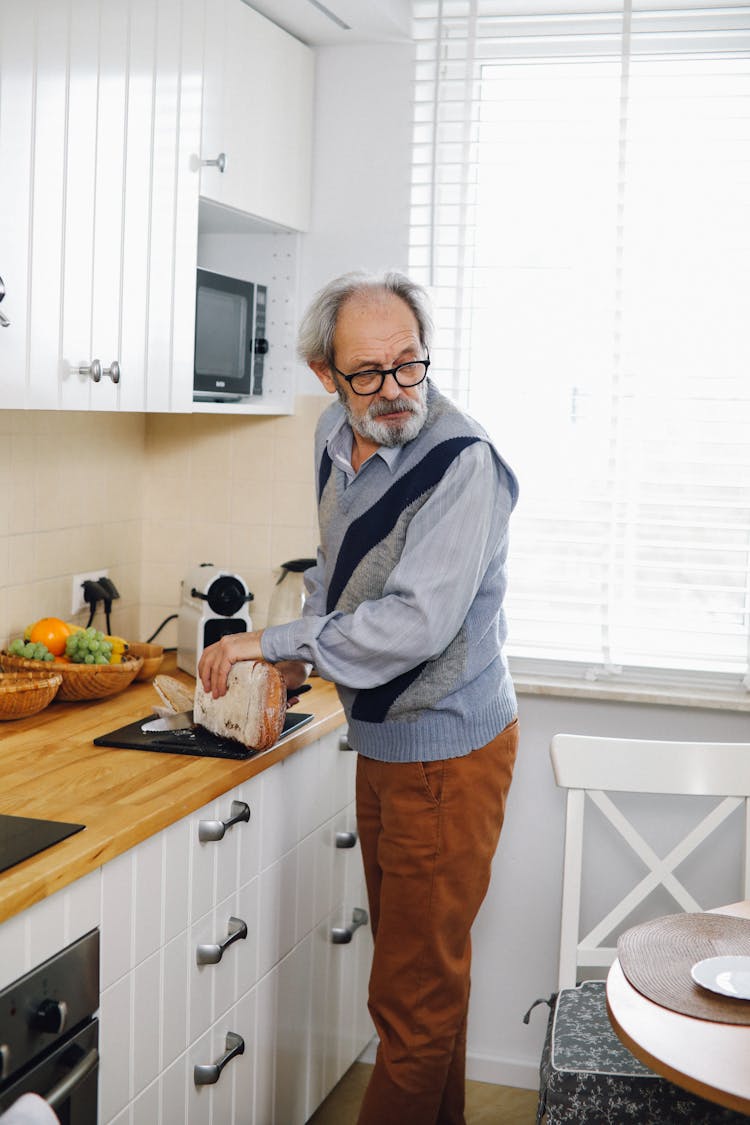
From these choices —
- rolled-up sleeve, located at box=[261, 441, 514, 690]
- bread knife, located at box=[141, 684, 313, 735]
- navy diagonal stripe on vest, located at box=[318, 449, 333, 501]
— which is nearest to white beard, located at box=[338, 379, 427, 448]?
rolled-up sleeve, located at box=[261, 441, 514, 690]

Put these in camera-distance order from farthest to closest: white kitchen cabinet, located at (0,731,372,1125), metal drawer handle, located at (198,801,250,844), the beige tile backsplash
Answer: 1. the beige tile backsplash
2. metal drawer handle, located at (198,801,250,844)
3. white kitchen cabinet, located at (0,731,372,1125)

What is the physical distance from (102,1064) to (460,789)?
2.35 ft

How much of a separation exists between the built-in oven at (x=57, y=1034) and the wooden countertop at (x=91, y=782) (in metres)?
0.11

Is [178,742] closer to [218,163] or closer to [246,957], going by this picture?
[246,957]

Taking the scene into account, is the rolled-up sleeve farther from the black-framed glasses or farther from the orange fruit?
the orange fruit

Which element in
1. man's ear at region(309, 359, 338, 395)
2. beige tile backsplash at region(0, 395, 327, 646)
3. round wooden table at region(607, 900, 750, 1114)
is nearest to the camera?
round wooden table at region(607, 900, 750, 1114)

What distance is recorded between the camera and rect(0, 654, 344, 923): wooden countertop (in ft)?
4.80

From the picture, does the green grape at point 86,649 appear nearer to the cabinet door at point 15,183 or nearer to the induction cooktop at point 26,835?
the cabinet door at point 15,183

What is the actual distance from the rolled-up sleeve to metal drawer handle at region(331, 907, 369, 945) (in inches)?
31.4

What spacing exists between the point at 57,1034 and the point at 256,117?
1.87 meters

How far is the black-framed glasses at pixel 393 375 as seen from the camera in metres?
1.97

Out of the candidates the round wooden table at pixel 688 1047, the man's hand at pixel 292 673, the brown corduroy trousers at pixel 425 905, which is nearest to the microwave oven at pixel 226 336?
the man's hand at pixel 292 673

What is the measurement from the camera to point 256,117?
2561mm

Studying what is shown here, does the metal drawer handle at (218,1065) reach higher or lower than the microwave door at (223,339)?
lower
